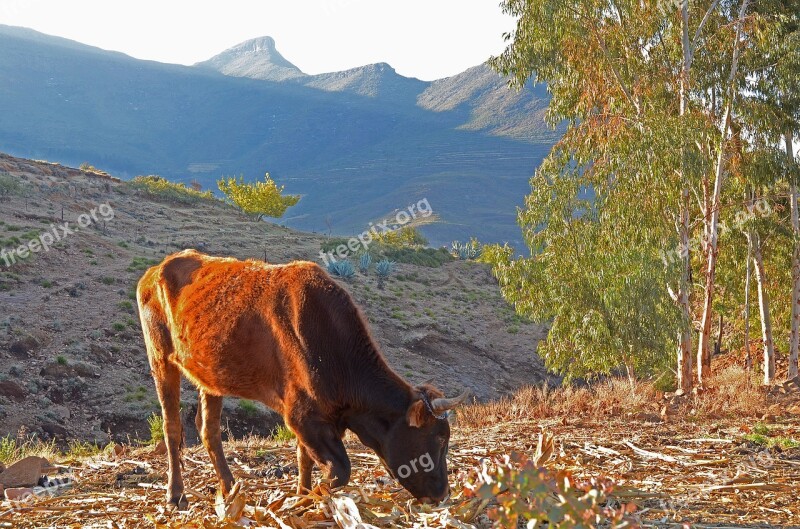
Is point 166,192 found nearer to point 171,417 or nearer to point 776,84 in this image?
point 776,84

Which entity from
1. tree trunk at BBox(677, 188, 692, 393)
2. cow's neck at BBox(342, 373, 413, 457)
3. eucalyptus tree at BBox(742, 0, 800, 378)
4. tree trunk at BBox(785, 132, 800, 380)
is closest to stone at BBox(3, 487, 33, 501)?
cow's neck at BBox(342, 373, 413, 457)

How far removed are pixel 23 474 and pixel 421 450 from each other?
4000 mm

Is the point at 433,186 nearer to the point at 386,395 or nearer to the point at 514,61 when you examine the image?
the point at 514,61

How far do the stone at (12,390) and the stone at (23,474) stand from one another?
12.8 meters

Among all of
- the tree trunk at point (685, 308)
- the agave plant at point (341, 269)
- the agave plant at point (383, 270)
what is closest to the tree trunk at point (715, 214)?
the tree trunk at point (685, 308)

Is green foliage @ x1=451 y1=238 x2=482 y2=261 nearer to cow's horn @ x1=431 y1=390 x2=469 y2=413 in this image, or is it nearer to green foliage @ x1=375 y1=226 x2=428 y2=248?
green foliage @ x1=375 y1=226 x2=428 y2=248

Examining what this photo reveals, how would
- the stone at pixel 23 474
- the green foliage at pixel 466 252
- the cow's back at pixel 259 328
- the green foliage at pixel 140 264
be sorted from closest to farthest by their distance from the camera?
the cow's back at pixel 259 328, the stone at pixel 23 474, the green foliage at pixel 140 264, the green foliage at pixel 466 252

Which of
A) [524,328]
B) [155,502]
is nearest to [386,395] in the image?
[155,502]

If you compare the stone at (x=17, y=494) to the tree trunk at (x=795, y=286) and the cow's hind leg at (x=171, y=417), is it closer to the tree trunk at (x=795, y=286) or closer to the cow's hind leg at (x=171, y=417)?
the cow's hind leg at (x=171, y=417)

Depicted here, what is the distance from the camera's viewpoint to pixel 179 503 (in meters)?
6.28

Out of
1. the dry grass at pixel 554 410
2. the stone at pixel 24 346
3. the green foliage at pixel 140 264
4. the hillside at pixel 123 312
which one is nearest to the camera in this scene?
the dry grass at pixel 554 410

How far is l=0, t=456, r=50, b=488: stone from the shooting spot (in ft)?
23.4

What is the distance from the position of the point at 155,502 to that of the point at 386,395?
2.27m

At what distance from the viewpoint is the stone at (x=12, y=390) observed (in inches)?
740
